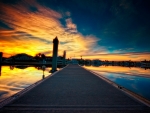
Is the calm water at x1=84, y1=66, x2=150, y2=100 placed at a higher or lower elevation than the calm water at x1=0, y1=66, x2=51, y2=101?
lower

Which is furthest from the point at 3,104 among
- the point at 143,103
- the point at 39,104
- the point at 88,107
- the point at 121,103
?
the point at 143,103

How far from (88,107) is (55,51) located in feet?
60.0

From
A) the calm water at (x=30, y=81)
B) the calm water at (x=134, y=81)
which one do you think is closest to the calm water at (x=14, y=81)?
the calm water at (x=30, y=81)

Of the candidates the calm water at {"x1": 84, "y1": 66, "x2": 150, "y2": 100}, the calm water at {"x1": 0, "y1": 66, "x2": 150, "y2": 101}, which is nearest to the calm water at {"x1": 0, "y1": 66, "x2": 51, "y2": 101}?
the calm water at {"x1": 0, "y1": 66, "x2": 150, "y2": 101}

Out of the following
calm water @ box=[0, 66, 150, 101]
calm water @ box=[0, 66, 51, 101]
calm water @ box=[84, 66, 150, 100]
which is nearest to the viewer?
calm water @ box=[0, 66, 51, 101]

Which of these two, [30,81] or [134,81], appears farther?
[134,81]

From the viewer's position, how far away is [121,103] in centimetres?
471

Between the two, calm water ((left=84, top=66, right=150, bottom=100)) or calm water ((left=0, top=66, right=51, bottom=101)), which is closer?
calm water ((left=0, top=66, right=51, bottom=101))

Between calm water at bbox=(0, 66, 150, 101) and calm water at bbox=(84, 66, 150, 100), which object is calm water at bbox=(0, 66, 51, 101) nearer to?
calm water at bbox=(0, 66, 150, 101)

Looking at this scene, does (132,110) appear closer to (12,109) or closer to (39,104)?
(39,104)

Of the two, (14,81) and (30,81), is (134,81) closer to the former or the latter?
(30,81)

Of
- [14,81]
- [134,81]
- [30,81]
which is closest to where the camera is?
[14,81]

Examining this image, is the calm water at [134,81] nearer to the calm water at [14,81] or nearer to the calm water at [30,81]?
the calm water at [30,81]

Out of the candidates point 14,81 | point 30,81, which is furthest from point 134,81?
point 14,81
